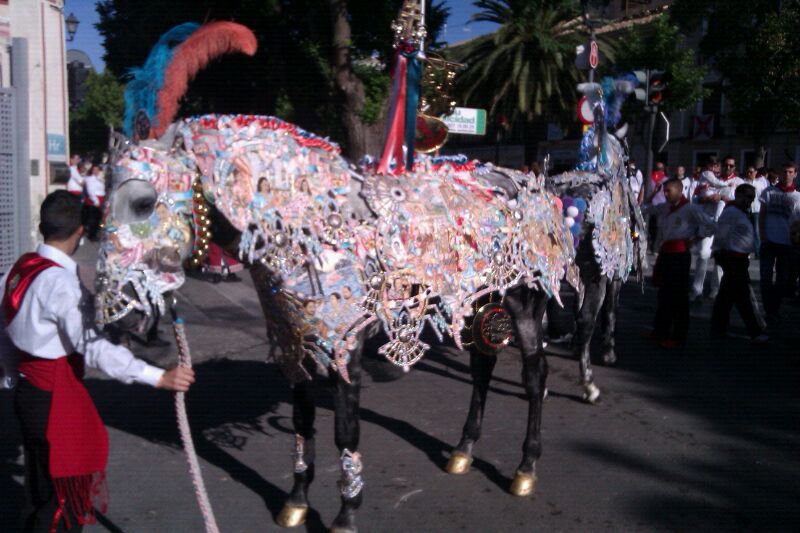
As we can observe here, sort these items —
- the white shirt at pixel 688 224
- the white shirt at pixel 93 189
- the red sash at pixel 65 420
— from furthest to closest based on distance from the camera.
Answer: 1. the white shirt at pixel 93 189
2. the white shirt at pixel 688 224
3. the red sash at pixel 65 420

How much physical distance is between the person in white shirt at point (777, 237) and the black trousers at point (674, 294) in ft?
7.10

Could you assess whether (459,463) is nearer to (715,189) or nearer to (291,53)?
(715,189)

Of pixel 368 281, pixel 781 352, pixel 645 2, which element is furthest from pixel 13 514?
pixel 645 2

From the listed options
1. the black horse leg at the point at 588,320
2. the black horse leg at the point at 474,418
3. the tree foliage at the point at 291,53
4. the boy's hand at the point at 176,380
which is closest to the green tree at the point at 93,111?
the tree foliage at the point at 291,53

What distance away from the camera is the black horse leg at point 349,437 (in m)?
3.46

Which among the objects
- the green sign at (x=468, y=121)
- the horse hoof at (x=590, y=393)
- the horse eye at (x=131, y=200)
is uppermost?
the green sign at (x=468, y=121)

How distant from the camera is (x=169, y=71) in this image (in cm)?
327

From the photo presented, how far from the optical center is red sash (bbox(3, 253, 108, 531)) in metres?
2.90

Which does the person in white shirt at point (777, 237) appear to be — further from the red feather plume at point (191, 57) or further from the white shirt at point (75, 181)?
the white shirt at point (75, 181)

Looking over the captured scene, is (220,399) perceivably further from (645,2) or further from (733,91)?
(645,2)

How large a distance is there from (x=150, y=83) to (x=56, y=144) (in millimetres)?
13034

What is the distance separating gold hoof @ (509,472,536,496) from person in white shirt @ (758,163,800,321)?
6.61m

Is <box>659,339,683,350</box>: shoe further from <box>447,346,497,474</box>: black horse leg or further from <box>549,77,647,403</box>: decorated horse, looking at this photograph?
<box>447,346,497,474</box>: black horse leg

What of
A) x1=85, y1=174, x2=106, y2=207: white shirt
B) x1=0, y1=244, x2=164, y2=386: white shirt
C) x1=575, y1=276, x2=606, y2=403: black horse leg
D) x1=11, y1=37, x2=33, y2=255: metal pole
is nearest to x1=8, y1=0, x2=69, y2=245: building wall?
x1=85, y1=174, x2=106, y2=207: white shirt
